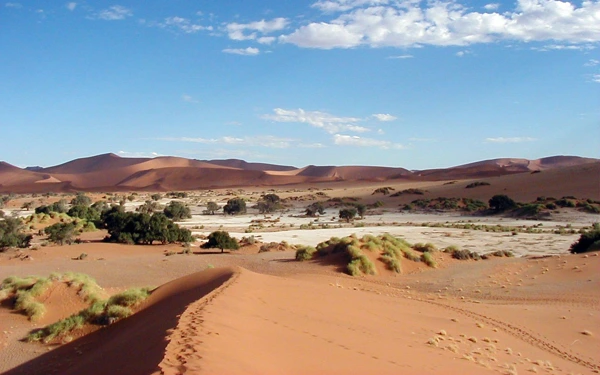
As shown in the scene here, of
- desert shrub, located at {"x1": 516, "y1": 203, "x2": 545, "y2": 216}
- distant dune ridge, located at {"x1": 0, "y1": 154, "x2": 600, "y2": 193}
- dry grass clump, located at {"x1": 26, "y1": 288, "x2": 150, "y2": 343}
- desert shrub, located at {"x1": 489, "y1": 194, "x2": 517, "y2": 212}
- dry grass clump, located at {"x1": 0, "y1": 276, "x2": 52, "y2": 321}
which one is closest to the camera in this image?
dry grass clump, located at {"x1": 26, "y1": 288, "x2": 150, "y2": 343}

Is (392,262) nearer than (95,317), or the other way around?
(95,317)

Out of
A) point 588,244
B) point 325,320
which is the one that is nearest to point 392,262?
point 588,244

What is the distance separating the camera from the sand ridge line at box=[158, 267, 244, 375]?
6.32 meters

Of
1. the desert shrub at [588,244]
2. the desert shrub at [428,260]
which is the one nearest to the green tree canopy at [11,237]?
the desert shrub at [428,260]

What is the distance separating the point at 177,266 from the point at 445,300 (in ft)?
37.7

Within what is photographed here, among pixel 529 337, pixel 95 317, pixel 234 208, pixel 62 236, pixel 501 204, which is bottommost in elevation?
pixel 529 337

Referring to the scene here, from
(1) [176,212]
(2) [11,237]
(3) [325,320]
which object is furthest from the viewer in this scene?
(1) [176,212]

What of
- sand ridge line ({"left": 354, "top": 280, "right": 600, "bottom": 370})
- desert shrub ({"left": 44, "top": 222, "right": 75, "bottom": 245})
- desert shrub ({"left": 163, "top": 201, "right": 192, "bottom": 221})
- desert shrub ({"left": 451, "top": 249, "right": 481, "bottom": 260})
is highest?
desert shrub ({"left": 163, "top": 201, "right": 192, "bottom": 221})

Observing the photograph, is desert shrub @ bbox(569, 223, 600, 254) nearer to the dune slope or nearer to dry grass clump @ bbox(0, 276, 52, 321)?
the dune slope

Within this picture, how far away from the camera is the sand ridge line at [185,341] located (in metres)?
6.32

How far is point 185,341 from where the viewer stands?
758 centimetres

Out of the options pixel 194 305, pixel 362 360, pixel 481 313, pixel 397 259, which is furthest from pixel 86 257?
pixel 362 360

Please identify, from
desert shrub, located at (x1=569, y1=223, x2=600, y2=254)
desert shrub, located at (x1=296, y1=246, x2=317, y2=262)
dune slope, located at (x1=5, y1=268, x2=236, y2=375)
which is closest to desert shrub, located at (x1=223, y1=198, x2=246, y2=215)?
desert shrub, located at (x1=296, y1=246, x2=317, y2=262)

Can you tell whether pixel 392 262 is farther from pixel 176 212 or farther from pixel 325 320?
pixel 176 212
